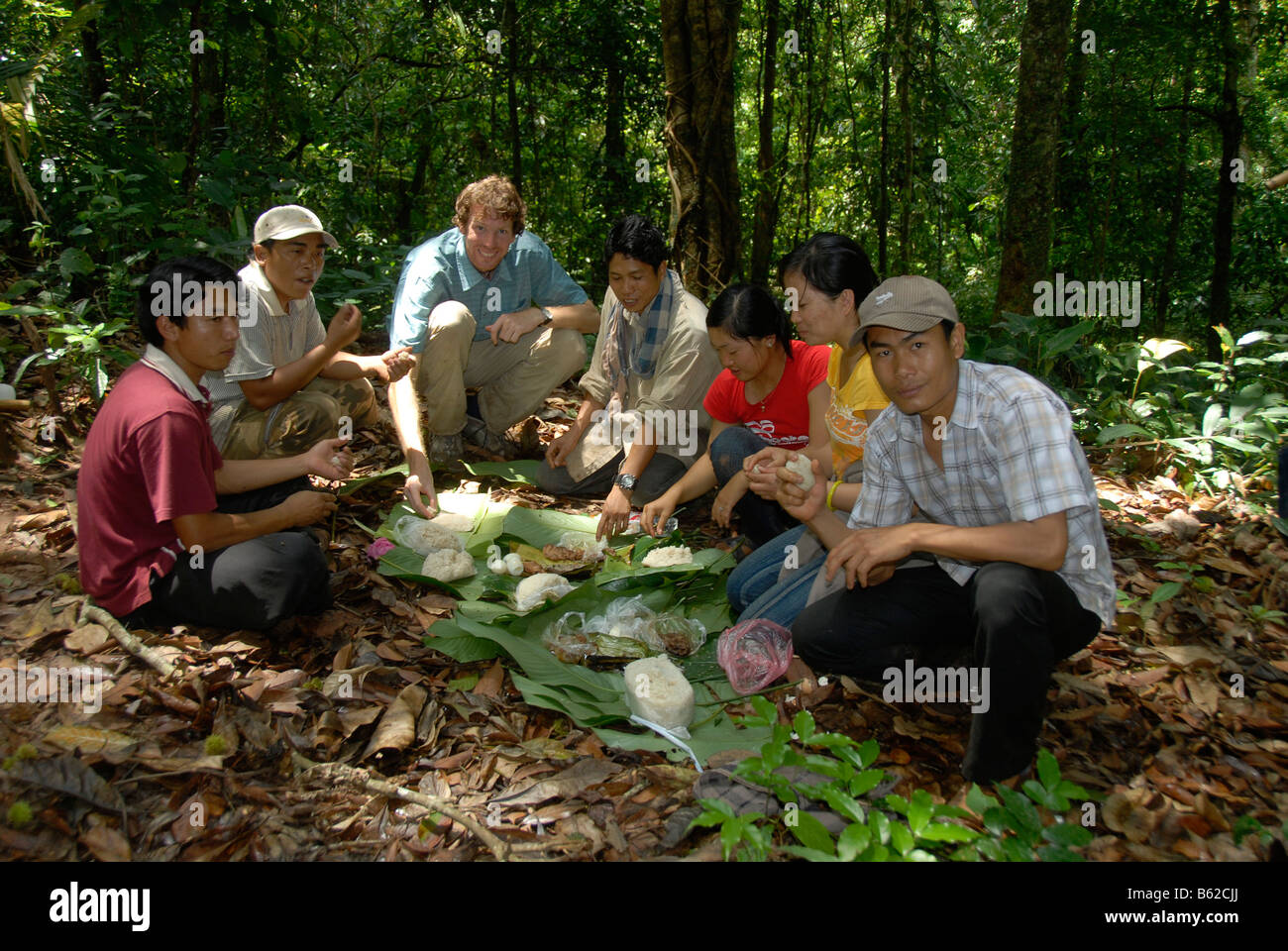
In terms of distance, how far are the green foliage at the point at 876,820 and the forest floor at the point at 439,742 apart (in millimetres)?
217

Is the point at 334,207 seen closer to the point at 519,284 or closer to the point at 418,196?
the point at 418,196

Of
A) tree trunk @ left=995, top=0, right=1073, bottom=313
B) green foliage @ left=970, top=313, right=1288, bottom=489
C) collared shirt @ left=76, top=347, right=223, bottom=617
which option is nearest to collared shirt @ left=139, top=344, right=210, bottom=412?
collared shirt @ left=76, top=347, right=223, bottom=617

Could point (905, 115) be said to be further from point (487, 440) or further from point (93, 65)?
point (93, 65)

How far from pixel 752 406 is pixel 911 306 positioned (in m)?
1.39

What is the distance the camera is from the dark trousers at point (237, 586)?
2.78 m

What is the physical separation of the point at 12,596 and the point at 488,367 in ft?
7.73

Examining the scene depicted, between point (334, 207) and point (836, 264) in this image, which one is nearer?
point (836, 264)

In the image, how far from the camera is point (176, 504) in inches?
103

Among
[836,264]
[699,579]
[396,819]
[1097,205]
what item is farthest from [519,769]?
[1097,205]

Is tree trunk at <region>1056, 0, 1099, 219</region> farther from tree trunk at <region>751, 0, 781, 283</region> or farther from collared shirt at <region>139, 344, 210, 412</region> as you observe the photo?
collared shirt at <region>139, 344, 210, 412</region>

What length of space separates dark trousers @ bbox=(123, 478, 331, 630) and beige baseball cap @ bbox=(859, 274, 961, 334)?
1.92m

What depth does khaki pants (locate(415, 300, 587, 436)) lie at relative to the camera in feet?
14.4

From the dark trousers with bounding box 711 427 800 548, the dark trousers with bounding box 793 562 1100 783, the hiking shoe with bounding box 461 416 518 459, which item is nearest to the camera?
the dark trousers with bounding box 793 562 1100 783

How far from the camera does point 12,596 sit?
3.00 m
